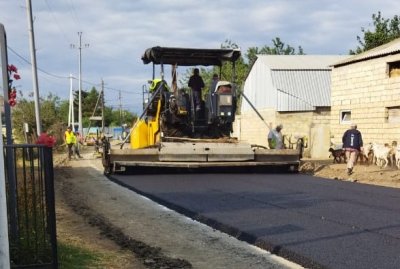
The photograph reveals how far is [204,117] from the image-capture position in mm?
15508

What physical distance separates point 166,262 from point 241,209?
317 cm

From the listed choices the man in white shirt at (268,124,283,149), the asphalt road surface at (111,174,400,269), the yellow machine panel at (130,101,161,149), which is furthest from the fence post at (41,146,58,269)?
the man in white shirt at (268,124,283,149)

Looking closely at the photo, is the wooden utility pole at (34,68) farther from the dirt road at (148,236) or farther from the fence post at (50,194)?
the fence post at (50,194)

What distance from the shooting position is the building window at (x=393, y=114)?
18.3 meters

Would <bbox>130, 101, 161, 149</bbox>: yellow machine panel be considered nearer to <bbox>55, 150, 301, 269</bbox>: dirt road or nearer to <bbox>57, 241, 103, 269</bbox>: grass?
<bbox>55, 150, 301, 269</bbox>: dirt road

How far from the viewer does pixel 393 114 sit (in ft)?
60.7

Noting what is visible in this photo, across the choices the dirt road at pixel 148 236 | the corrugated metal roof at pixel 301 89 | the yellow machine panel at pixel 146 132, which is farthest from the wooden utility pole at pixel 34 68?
the corrugated metal roof at pixel 301 89

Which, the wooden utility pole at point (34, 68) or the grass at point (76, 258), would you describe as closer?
the grass at point (76, 258)

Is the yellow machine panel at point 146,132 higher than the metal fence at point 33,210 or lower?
higher

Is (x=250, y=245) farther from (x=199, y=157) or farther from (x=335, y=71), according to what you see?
(x=335, y=71)

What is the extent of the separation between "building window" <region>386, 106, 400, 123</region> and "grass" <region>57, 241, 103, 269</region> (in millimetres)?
14378

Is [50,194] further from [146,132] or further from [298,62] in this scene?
[298,62]

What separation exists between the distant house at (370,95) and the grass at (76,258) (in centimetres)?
1433

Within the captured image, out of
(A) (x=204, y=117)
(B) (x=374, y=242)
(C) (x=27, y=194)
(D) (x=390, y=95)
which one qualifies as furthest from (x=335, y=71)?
(C) (x=27, y=194)
